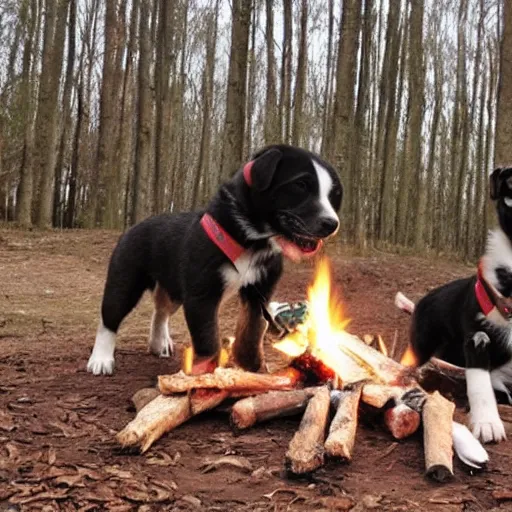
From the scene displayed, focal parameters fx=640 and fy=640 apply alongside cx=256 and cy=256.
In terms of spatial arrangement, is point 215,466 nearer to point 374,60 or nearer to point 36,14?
point 36,14

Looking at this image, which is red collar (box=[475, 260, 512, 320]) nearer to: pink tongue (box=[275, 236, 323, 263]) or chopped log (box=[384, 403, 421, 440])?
chopped log (box=[384, 403, 421, 440])

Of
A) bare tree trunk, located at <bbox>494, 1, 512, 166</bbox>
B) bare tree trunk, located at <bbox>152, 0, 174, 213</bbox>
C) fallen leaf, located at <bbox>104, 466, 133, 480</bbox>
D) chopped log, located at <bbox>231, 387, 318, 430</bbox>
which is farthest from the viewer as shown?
bare tree trunk, located at <bbox>152, 0, 174, 213</bbox>

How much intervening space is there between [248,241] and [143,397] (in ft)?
3.76

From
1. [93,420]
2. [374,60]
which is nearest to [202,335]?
[93,420]

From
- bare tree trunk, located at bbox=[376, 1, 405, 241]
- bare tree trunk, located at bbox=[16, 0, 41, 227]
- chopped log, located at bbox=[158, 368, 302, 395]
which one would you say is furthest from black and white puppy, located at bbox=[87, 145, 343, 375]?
bare tree trunk, located at bbox=[376, 1, 405, 241]

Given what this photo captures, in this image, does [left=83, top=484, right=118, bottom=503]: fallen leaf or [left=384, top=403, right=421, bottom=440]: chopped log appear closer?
[left=83, top=484, right=118, bottom=503]: fallen leaf

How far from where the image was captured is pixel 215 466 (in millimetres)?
2861

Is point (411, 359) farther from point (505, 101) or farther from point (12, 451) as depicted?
point (505, 101)

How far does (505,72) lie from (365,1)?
9.67 m

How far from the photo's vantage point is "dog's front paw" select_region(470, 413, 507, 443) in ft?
10.7

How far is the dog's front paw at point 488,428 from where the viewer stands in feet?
10.7

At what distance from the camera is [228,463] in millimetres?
2885

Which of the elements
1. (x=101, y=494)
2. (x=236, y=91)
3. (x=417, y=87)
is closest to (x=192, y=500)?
(x=101, y=494)

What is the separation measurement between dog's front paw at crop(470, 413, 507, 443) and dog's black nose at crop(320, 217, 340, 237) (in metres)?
1.29
